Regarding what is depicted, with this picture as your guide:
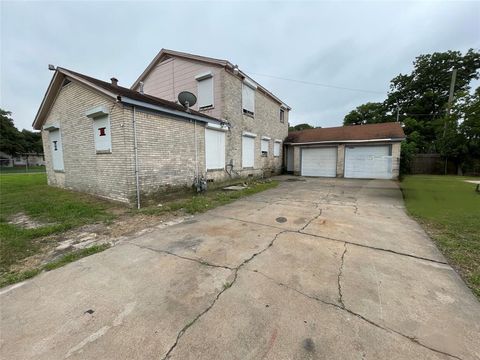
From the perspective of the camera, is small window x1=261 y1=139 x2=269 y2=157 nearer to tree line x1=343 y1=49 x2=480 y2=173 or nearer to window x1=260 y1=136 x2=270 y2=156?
window x1=260 y1=136 x2=270 y2=156

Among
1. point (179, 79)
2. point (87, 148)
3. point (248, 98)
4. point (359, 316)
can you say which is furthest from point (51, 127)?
point (359, 316)

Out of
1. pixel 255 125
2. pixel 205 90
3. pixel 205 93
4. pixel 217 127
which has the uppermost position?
pixel 205 90

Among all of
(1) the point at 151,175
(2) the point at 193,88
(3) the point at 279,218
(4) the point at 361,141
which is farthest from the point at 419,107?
(1) the point at 151,175

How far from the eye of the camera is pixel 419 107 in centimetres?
2639

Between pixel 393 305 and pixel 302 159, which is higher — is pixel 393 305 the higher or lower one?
the lower one

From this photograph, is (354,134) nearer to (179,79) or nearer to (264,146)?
(264,146)

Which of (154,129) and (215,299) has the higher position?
(154,129)

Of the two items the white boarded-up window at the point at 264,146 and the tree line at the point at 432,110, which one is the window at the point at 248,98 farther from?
the tree line at the point at 432,110

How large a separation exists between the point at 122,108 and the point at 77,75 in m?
3.19

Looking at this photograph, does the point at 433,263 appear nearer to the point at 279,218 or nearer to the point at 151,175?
the point at 279,218

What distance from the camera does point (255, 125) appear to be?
42.3ft

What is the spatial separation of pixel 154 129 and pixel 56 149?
23.1 ft

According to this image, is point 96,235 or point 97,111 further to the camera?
point 97,111

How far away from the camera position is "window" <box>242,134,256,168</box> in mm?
11967
